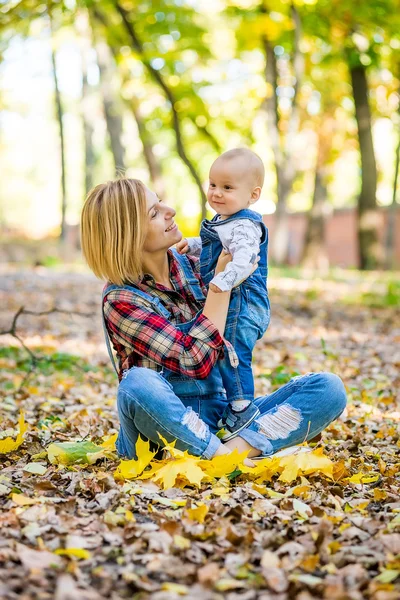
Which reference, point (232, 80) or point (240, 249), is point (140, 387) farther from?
point (232, 80)

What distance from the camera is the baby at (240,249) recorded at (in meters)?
3.07

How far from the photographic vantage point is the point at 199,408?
10.2ft

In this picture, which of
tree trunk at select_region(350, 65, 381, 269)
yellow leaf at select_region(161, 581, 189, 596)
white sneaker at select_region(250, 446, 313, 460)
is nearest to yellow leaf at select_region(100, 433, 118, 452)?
white sneaker at select_region(250, 446, 313, 460)

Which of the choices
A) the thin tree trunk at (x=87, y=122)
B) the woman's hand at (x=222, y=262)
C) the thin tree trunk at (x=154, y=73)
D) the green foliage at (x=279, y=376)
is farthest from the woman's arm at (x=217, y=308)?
the thin tree trunk at (x=87, y=122)

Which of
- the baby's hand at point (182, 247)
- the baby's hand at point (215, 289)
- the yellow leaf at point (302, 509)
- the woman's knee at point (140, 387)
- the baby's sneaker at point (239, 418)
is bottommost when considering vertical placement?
the yellow leaf at point (302, 509)

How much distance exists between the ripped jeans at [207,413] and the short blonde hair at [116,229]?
45cm

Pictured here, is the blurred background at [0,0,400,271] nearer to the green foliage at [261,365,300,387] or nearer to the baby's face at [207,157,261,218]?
the green foliage at [261,365,300,387]

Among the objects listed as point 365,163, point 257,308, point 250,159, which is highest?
point 365,163

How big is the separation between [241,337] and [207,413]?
372 millimetres

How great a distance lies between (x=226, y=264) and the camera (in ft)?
9.92

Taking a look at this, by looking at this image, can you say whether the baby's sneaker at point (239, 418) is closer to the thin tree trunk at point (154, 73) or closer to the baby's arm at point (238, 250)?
the baby's arm at point (238, 250)

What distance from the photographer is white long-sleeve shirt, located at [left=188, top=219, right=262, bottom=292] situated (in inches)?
113

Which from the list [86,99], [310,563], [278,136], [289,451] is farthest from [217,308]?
[86,99]

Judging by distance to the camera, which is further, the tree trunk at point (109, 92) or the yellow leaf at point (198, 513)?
the tree trunk at point (109, 92)
